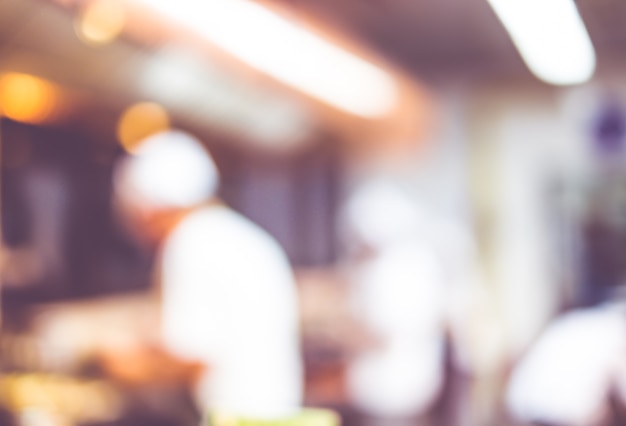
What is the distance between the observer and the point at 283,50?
302 cm

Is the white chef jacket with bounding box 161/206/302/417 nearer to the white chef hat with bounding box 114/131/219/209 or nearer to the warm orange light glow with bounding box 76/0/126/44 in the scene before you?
the white chef hat with bounding box 114/131/219/209

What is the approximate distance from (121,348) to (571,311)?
1666 millimetres

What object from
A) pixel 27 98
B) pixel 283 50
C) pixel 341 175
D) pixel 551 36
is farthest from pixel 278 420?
pixel 341 175

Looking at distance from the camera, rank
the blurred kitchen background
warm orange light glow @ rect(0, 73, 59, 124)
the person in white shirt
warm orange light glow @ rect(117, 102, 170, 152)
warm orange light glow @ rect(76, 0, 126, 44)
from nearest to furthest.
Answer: warm orange light glow @ rect(76, 0, 126, 44) → the blurred kitchen background → the person in white shirt → warm orange light glow @ rect(0, 73, 59, 124) → warm orange light glow @ rect(117, 102, 170, 152)

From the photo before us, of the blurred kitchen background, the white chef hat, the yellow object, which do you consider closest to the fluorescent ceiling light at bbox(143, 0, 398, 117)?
the blurred kitchen background

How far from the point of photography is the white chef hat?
2.94m

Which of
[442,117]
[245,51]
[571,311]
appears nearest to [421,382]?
[571,311]

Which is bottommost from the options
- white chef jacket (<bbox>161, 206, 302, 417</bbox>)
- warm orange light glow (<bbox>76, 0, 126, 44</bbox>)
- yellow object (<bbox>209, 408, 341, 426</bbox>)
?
yellow object (<bbox>209, 408, 341, 426</bbox>)

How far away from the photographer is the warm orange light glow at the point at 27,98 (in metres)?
2.94

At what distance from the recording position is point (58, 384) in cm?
230

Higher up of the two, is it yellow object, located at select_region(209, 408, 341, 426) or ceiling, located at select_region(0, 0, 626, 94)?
ceiling, located at select_region(0, 0, 626, 94)

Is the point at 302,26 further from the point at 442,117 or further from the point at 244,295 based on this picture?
the point at 442,117

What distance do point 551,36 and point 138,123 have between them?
2335 millimetres

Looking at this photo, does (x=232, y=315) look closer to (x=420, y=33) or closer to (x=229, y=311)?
(x=229, y=311)
